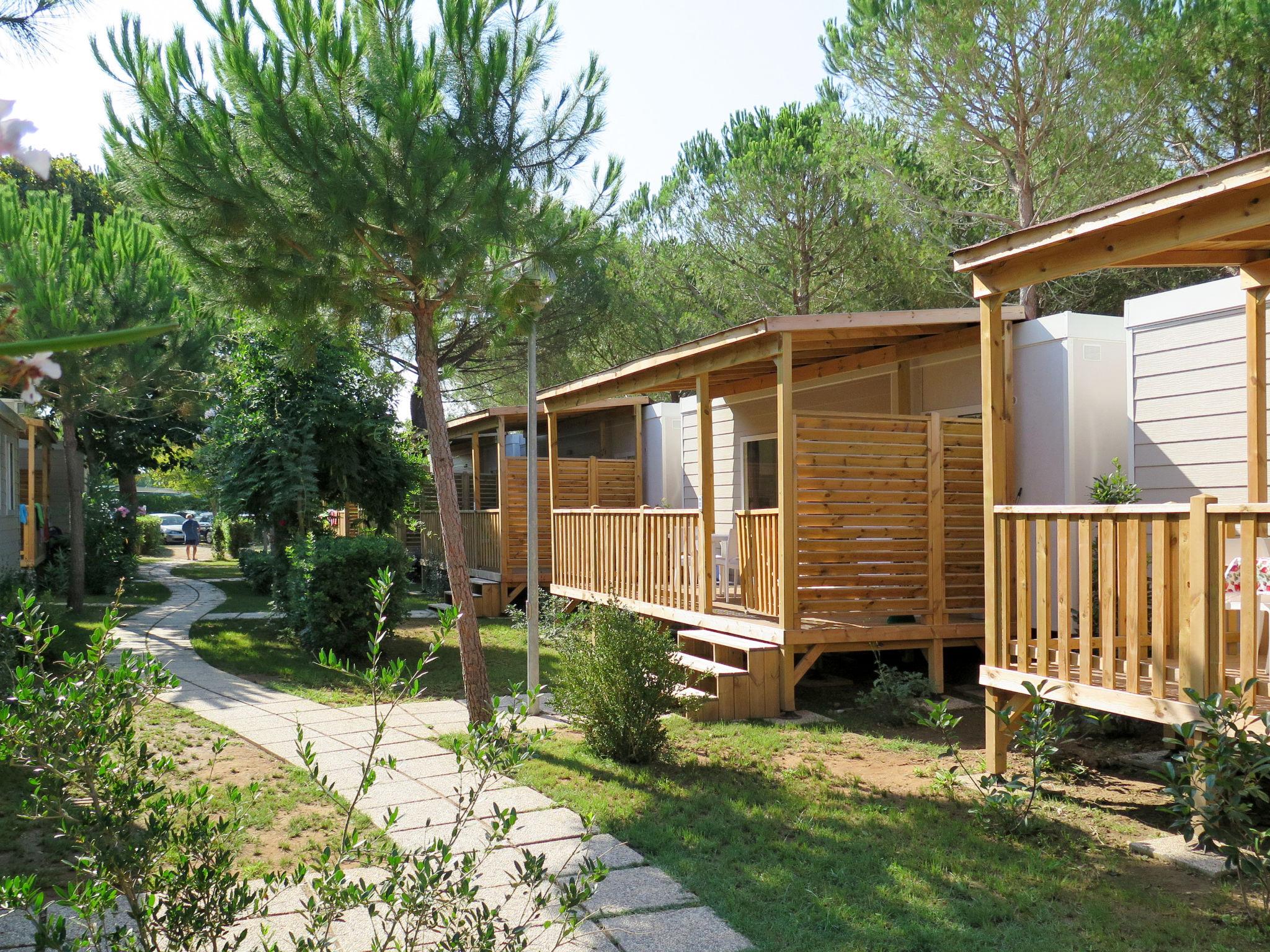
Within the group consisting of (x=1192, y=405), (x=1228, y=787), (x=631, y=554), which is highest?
(x=1192, y=405)

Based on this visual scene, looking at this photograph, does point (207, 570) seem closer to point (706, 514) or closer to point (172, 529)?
point (706, 514)

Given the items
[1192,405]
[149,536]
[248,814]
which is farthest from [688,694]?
[149,536]

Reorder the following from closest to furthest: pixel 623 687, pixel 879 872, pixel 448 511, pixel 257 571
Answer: pixel 879 872
pixel 623 687
pixel 448 511
pixel 257 571

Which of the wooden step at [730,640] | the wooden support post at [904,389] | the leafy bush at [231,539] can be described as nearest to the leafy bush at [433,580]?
the wooden step at [730,640]

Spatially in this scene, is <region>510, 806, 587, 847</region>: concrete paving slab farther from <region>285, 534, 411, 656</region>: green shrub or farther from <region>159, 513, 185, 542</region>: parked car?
<region>159, 513, 185, 542</region>: parked car

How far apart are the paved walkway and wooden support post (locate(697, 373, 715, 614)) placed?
2310 millimetres

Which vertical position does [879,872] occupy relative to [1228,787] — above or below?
below

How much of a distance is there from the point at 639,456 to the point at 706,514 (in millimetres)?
5578

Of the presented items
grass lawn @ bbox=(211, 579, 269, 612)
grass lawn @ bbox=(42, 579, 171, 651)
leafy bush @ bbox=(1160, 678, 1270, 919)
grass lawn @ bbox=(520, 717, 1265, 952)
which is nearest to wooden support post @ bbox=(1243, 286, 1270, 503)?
grass lawn @ bbox=(520, 717, 1265, 952)

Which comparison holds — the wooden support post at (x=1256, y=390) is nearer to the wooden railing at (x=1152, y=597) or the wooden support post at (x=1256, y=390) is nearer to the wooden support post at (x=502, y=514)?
the wooden railing at (x=1152, y=597)

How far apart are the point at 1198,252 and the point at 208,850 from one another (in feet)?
18.4

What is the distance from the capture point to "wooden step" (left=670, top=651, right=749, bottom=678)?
7484 millimetres

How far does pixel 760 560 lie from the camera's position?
27.6ft

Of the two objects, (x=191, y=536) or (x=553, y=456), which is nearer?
(x=553, y=456)
